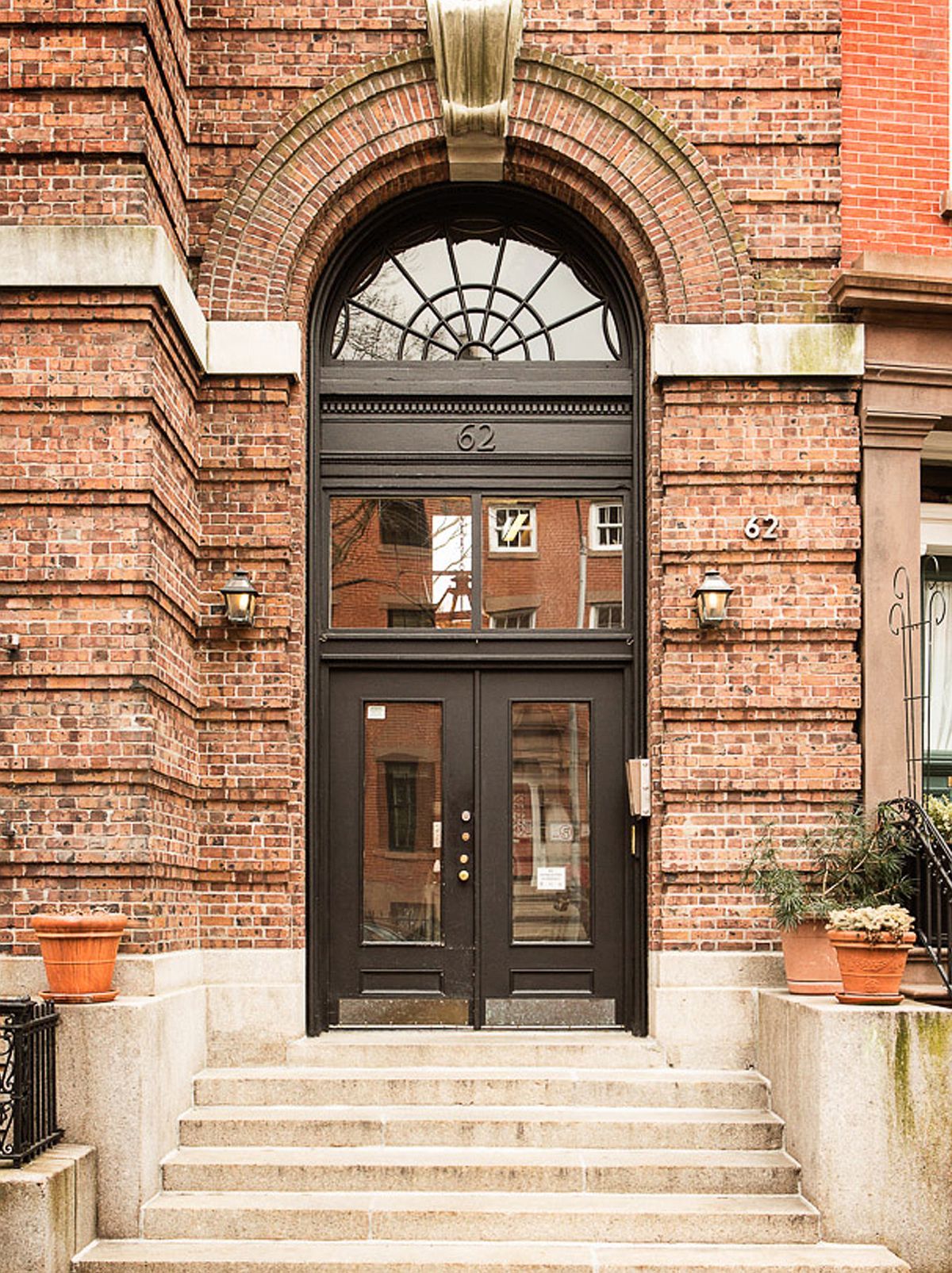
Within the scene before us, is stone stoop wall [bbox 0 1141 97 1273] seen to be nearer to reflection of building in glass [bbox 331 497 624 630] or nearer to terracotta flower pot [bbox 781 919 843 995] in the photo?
reflection of building in glass [bbox 331 497 624 630]

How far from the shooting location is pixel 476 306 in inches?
406

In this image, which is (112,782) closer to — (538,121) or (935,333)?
(538,121)

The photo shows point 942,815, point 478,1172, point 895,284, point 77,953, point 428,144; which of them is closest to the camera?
point 77,953

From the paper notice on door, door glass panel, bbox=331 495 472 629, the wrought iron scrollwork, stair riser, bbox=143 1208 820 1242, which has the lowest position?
stair riser, bbox=143 1208 820 1242

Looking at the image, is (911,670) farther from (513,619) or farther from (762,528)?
(513,619)

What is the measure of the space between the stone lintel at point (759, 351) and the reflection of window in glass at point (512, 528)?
4.18 ft

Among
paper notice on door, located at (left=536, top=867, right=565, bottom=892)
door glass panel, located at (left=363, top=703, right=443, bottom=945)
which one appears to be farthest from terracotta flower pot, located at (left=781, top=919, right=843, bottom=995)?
door glass panel, located at (left=363, top=703, right=443, bottom=945)

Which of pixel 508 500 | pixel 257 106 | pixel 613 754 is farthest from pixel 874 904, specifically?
pixel 257 106

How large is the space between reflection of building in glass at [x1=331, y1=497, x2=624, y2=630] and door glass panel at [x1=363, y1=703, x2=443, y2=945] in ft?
2.21

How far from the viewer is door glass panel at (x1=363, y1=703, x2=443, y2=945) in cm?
994

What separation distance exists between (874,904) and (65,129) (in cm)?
625

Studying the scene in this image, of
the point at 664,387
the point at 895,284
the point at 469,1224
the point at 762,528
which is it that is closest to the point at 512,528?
the point at 664,387

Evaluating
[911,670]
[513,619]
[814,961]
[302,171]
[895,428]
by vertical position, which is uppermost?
[302,171]

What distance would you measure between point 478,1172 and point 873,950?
2.38 meters
